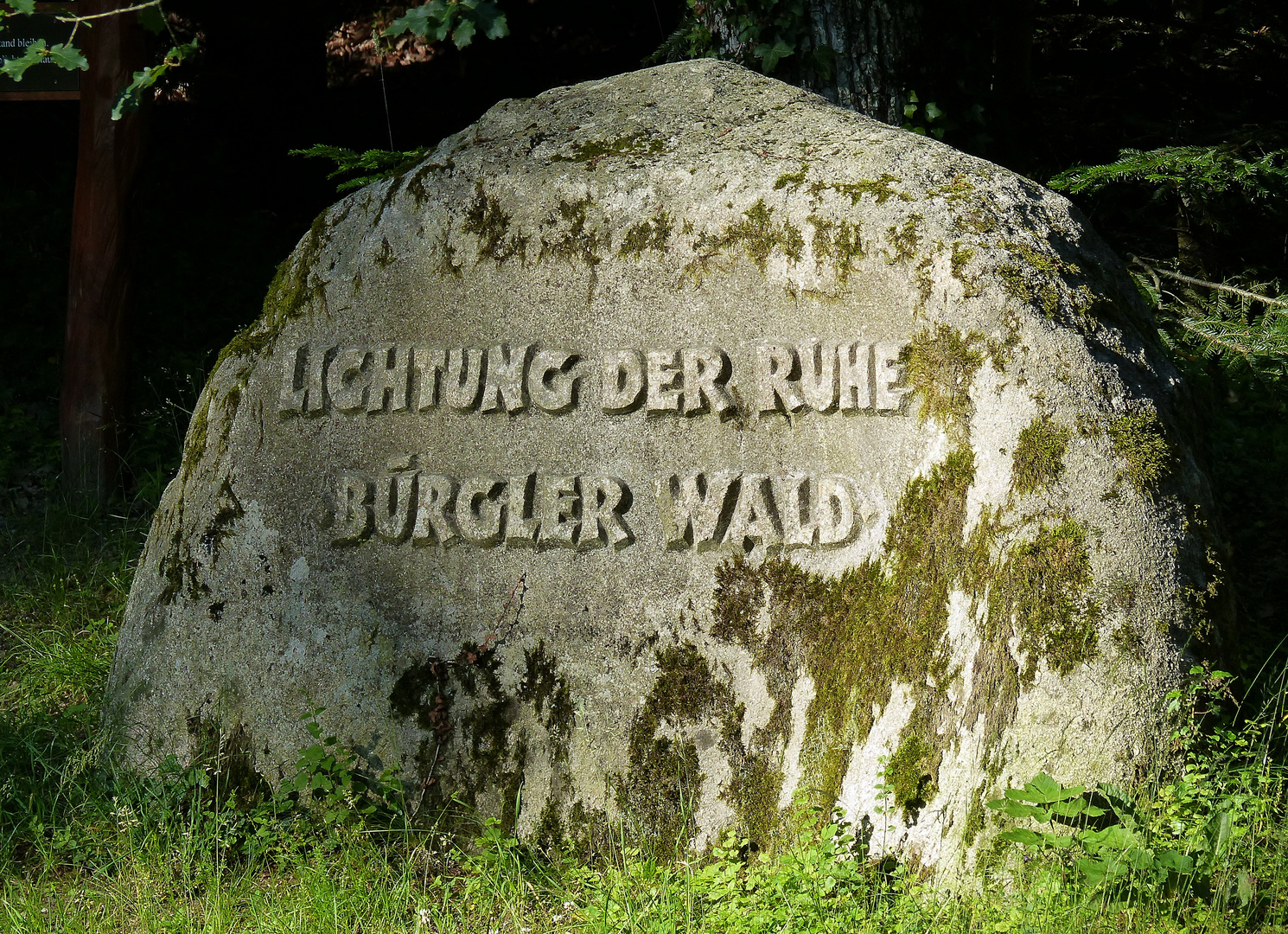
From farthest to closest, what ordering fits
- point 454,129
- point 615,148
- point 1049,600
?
point 454,129, point 615,148, point 1049,600

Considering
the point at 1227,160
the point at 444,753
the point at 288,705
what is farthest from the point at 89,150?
the point at 1227,160

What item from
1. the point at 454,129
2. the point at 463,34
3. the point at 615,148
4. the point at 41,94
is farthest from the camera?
the point at 454,129

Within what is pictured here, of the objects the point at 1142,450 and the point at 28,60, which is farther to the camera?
the point at 1142,450

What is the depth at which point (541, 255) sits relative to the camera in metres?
3.08

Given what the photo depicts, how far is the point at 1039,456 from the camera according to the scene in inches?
103

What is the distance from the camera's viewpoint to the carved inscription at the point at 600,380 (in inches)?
113

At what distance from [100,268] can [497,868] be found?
391 centimetres

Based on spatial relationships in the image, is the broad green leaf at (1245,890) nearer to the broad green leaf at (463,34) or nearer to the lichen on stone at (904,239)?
the lichen on stone at (904,239)

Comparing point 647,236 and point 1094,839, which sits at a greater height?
point 647,236

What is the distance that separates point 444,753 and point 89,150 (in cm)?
385

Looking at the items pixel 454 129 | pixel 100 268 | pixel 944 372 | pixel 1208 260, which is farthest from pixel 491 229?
pixel 454 129

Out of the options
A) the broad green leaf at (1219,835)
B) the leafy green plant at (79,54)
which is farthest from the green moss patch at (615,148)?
the broad green leaf at (1219,835)

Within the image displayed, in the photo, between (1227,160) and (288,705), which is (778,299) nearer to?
(288,705)

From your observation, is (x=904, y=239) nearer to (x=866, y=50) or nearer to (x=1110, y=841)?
(x=1110, y=841)
